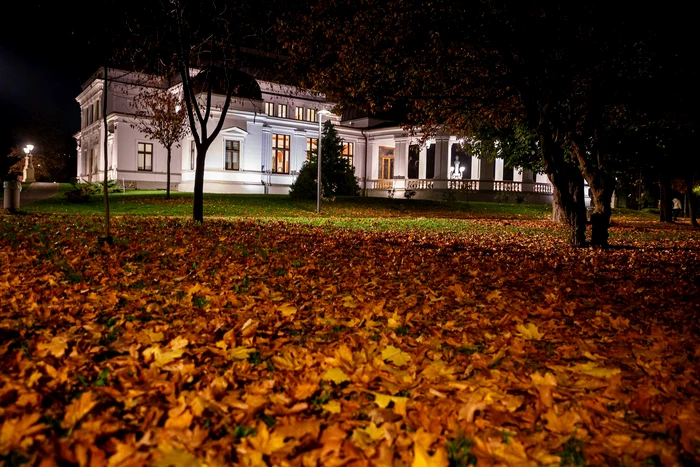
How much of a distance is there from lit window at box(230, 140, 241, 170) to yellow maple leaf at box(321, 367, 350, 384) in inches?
1506

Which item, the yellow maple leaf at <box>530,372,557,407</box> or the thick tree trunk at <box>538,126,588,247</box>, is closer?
the yellow maple leaf at <box>530,372,557,407</box>

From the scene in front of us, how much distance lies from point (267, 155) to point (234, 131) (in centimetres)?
380

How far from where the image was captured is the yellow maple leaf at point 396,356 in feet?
12.1

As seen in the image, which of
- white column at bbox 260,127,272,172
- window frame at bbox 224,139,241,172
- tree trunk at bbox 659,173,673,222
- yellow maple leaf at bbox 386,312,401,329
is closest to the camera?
yellow maple leaf at bbox 386,312,401,329

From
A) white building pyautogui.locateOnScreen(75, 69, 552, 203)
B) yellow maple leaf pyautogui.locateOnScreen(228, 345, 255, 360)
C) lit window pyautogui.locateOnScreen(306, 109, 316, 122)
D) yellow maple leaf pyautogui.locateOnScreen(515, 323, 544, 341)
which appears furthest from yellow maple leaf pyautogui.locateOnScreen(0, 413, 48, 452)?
lit window pyautogui.locateOnScreen(306, 109, 316, 122)

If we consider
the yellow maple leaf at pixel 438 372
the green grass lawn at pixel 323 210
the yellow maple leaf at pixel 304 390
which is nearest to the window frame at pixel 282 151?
the green grass lawn at pixel 323 210

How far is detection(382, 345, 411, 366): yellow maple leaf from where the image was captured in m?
3.68

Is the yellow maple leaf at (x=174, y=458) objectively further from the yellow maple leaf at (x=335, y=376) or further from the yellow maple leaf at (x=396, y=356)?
the yellow maple leaf at (x=396, y=356)

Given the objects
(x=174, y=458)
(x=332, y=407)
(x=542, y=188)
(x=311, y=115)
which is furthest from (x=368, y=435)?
(x=311, y=115)

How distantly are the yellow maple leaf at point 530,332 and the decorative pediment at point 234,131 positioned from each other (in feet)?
122

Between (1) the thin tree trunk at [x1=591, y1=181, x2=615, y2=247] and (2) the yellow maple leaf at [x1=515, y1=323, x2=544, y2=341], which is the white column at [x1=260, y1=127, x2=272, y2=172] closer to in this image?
(1) the thin tree trunk at [x1=591, y1=181, x2=615, y2=247]

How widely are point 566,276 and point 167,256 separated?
622cm

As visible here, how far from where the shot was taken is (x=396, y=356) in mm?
3750

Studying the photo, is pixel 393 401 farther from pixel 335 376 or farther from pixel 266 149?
pixel 266 149
